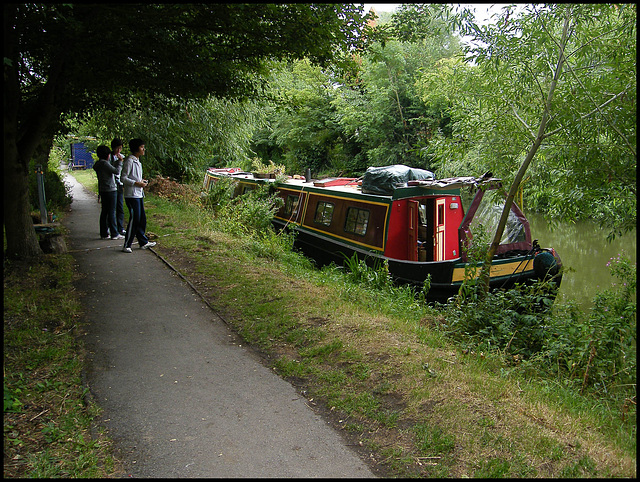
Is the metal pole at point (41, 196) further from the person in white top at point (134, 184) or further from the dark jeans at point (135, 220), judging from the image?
the person in white top at point (134, 184)

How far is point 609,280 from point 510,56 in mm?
6738

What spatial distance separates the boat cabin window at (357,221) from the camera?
890 cm

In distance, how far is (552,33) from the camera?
5.19m

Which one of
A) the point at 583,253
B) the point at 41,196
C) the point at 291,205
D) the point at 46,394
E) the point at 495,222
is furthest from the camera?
the point at 583,253

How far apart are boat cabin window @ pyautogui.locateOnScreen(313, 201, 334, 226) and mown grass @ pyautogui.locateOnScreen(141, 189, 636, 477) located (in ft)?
12.2

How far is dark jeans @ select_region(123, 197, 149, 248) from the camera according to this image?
7.40m

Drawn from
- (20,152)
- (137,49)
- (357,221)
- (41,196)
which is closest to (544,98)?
(357,221)

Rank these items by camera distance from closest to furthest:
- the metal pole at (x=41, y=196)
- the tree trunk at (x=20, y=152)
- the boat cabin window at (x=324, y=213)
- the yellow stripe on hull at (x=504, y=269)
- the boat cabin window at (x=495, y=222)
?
the tree trunk at (x=20, y=152) < the yellow stripe on hull at (x=504, y=269) < the boat cabin window at (x=495, y=222) < the metal pole at (x=41, y=196) < the boat cabin window at (x=324, y=213)

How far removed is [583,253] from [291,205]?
7514 millimetres

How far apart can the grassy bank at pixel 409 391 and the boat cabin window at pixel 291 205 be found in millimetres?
5011

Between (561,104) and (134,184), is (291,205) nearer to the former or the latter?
(134,184)

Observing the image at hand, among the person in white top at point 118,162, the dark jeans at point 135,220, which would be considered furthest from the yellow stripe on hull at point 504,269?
the person in white top at point 118,162

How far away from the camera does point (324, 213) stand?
33.8 feet

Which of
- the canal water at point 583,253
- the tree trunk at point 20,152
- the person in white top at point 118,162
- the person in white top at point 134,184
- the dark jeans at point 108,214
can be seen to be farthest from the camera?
the canal water at point 583,253
